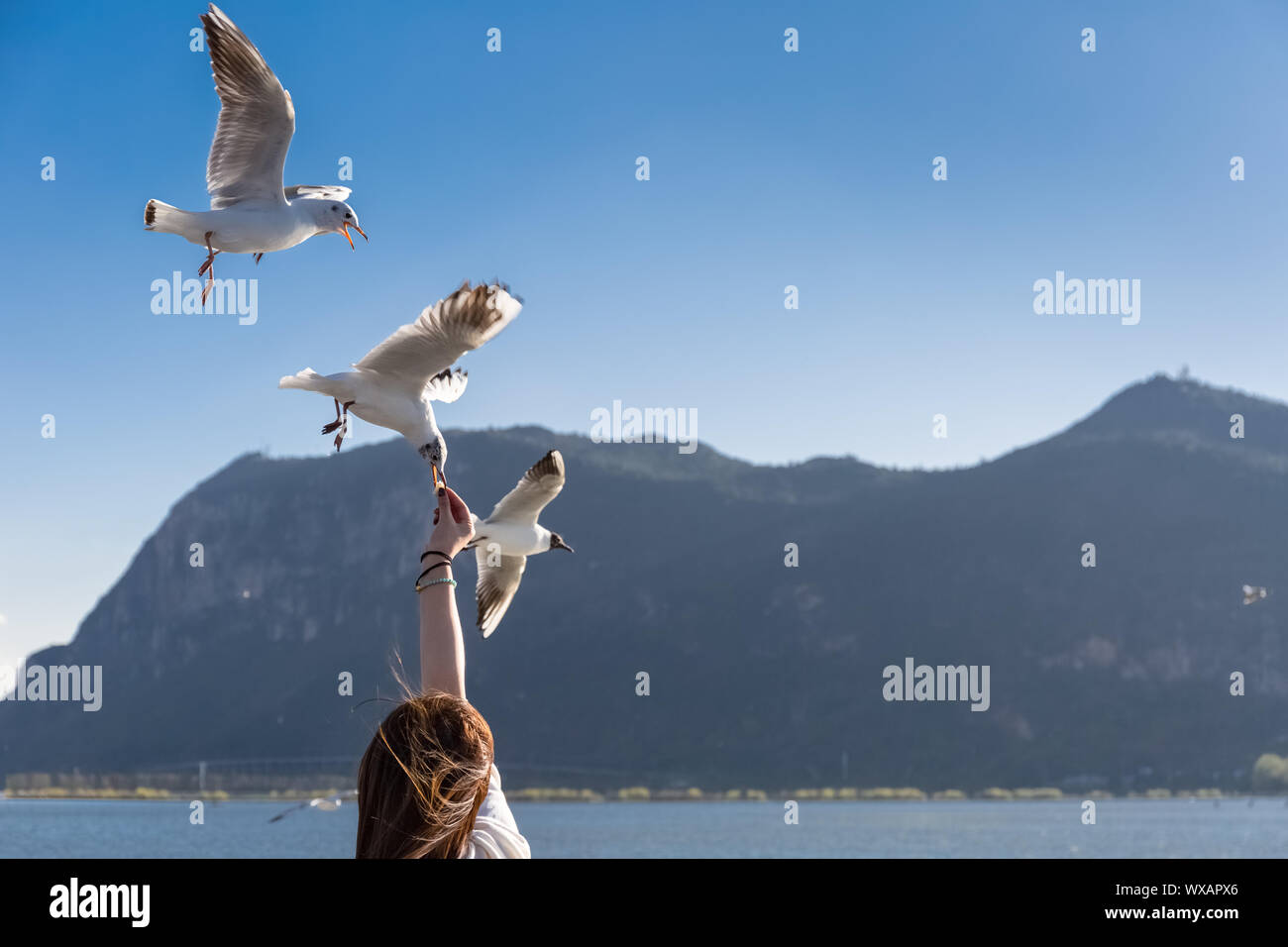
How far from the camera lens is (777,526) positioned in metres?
136

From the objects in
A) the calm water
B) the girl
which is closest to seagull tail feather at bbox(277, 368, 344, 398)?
the girl

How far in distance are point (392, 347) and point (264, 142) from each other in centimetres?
185

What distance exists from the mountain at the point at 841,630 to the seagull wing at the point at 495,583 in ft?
363

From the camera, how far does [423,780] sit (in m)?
2.17

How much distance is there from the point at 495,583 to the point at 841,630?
412ft

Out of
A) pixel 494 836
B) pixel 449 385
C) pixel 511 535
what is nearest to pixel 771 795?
pixel 511 535

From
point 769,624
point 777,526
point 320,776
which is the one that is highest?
point 777,526

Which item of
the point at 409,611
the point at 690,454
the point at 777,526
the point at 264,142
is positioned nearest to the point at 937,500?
the point at 777,526

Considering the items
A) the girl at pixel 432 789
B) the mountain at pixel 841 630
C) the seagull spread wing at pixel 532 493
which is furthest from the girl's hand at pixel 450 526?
the mountain at pixel 841 630

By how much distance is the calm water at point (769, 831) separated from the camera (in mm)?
66000

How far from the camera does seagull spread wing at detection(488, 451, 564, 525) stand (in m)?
6.16
